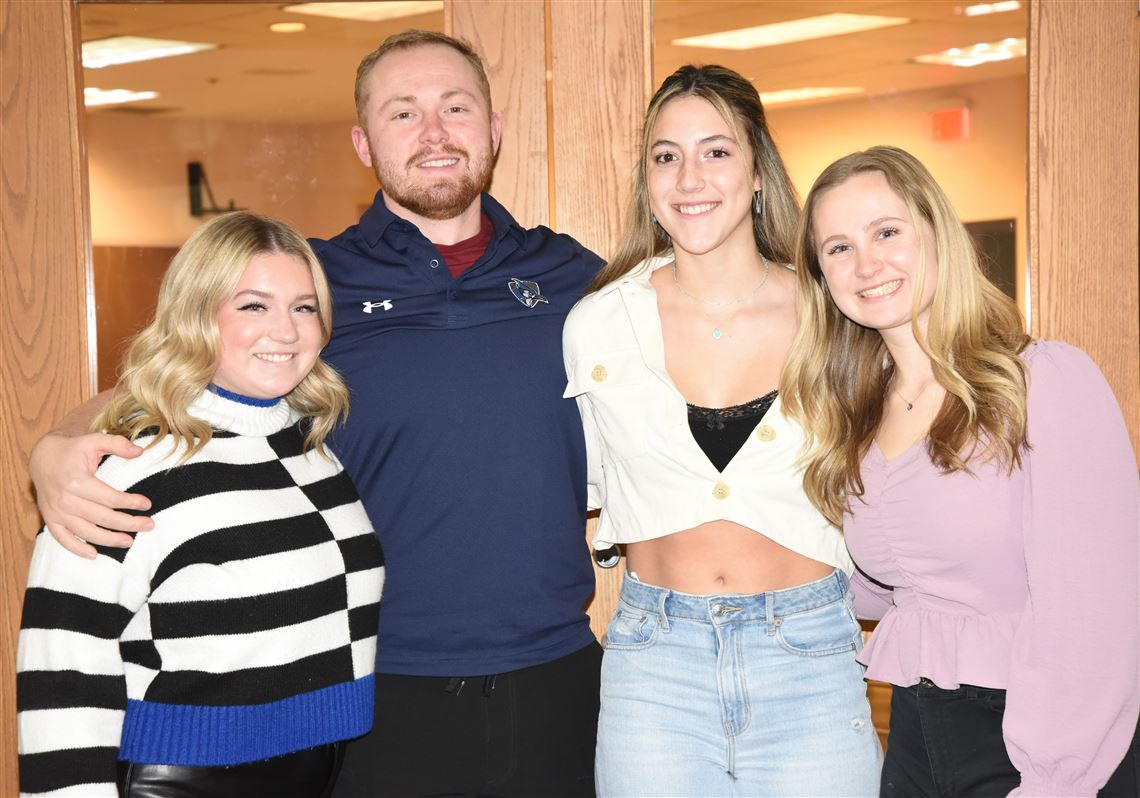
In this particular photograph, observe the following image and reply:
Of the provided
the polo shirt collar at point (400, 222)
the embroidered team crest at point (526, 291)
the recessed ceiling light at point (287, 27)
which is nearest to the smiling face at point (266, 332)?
the polo shirt collar at point (400, 222)

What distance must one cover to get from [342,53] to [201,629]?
151 centimetres

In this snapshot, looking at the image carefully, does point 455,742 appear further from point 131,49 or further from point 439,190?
point 131,49

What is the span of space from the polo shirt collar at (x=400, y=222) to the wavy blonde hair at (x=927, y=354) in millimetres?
651

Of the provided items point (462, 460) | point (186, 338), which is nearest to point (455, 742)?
point (462, 460)

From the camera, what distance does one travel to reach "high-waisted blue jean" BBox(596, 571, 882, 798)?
1972 mm

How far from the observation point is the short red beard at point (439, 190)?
2312 millimetres

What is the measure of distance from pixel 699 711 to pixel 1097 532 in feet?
2.54

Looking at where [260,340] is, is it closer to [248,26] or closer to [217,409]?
[217,409]

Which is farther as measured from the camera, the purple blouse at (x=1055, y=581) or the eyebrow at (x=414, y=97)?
the eyebrow at (x=414, y=97)

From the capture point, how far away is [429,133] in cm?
232

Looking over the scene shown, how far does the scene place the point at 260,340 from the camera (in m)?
Result: 1.92

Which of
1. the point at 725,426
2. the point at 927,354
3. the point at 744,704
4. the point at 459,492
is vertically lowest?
the point at 744,704

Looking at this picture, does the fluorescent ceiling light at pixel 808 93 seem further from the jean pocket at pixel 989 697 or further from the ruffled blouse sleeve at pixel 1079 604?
the jean pocket at pixel 989 697

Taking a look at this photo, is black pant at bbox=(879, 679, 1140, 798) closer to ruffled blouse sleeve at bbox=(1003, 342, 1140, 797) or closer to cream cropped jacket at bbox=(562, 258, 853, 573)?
ruffled blouse sleeve at bbox=(1003, 342, 1140, 797)
